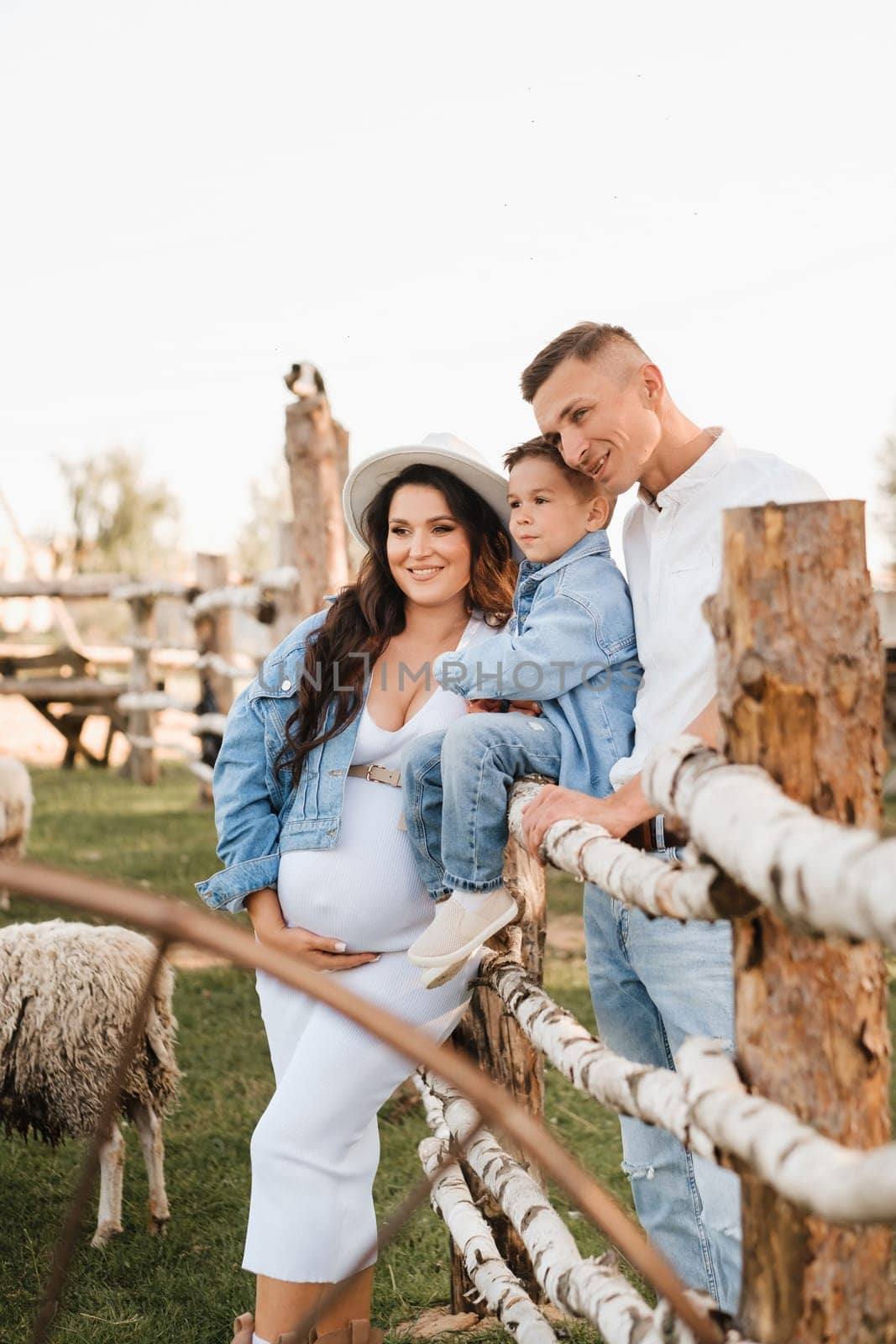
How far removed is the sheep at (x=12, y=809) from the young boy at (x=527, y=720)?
4900mm

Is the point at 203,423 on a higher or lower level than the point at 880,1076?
higher

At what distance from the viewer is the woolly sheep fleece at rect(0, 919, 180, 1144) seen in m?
3.35

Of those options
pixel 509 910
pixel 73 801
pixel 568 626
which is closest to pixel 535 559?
pixel 568 626

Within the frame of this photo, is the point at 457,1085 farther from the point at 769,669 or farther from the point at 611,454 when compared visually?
the point at 611,454

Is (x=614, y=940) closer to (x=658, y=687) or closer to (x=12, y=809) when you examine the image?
(x=658, y=687)

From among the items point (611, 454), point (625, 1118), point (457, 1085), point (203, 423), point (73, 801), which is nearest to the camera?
point (457, 1085)

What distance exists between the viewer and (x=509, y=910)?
7.76ft

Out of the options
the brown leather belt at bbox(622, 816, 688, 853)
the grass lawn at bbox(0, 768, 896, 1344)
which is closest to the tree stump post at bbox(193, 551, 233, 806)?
the grass lawn at bbox(0, 768, 896, 1344)

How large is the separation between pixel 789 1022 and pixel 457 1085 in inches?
14.9

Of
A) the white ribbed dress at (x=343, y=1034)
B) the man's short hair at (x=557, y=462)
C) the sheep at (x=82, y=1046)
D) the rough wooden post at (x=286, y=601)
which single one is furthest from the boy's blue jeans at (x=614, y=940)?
the rough wooden post at (x=286, y=601)

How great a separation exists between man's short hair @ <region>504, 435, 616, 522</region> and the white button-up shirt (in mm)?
322

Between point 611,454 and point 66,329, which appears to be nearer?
point 611,454

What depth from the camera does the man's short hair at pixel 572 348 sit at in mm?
2352

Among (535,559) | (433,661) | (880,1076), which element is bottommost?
(880,1076)
